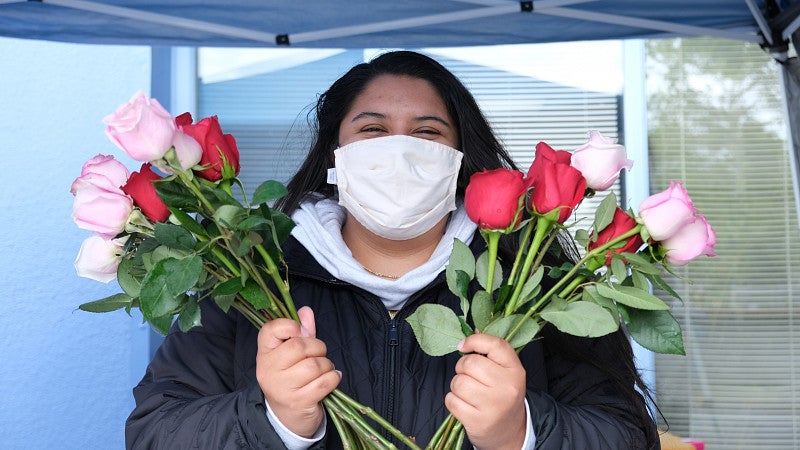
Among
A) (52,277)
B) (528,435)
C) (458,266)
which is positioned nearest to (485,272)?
(458,266)

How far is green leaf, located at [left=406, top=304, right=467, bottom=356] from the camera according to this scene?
1.37 metres

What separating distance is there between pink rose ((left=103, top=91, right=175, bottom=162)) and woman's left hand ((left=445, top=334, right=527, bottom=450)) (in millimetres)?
500

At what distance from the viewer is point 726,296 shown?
177 inches

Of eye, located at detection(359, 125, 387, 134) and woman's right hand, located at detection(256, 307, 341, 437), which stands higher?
eye, located at detection(359, 125, 387, 134)

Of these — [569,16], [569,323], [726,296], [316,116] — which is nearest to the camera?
[569,323]

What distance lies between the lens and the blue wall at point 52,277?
3.83m

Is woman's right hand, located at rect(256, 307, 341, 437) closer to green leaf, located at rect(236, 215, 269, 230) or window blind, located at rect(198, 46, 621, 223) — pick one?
green leaf, located at rect(236, 215, 269, 230)

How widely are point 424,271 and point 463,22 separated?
1.49m

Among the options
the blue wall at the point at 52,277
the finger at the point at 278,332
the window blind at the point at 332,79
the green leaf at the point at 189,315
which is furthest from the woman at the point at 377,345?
the window blind at the point at 332,79

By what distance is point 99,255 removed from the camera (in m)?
1.44

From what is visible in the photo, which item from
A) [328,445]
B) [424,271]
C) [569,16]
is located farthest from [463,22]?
[328,445]

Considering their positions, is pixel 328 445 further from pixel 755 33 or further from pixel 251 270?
pixel 755 33

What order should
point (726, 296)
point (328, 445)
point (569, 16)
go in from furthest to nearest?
point (726, 296) → point (569, 16) → point (328, 445)

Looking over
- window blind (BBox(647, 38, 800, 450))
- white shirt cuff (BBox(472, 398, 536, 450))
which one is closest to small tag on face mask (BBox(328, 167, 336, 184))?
white shirt cuff (BBox(472, 398, 536, 450))
